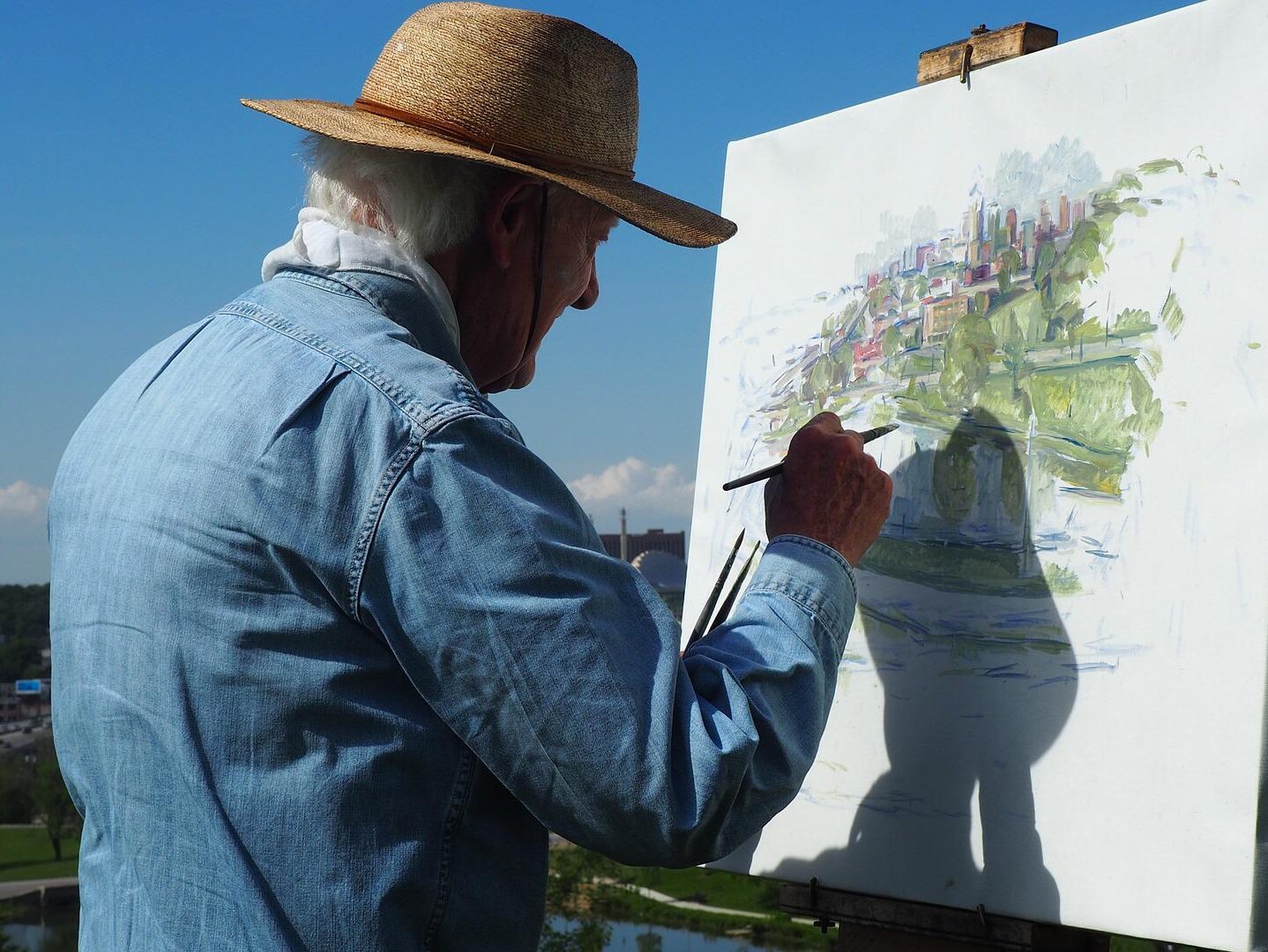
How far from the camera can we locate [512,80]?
5.07ft

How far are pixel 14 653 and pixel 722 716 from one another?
43.0m

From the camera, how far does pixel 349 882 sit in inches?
47.1

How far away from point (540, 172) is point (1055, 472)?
3.09 feet

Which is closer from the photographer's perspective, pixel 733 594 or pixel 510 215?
pixel 510 215

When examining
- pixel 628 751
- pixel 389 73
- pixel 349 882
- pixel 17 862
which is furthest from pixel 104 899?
pixel 17 862

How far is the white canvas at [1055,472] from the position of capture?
168 cm

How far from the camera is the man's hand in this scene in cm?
171

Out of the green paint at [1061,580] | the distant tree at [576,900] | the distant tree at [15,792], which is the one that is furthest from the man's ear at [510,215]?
the distant tree at [15,792]

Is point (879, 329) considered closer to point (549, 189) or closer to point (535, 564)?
point (549, 189)

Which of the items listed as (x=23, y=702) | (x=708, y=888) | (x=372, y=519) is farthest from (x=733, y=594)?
(x=23, y=702)

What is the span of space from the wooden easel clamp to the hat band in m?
→ 0.85

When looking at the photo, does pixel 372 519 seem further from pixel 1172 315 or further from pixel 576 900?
pixel 576 900

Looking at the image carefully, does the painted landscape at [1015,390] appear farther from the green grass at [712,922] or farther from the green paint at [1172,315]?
the green grass at [712,922]

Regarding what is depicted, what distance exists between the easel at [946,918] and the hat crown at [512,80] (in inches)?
29.5
